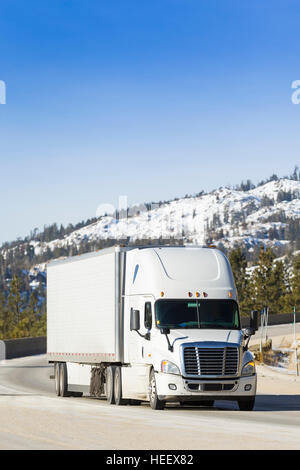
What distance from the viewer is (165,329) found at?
2133 cm

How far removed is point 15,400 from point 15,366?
2541cm

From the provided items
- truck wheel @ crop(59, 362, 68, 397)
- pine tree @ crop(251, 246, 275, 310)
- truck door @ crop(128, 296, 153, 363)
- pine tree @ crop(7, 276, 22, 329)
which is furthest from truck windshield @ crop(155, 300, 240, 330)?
pine tree @ crop(7, 276, 22, 329)

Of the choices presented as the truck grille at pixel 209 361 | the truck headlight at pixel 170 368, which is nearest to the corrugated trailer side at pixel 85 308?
the truck headlight at pixel 170 368

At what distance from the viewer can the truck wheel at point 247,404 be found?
21.7m

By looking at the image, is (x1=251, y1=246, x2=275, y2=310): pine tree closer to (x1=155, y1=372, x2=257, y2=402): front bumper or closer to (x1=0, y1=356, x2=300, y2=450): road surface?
(x1=0, y1=356, x2=300, y2=450): road surface

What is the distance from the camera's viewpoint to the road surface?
1383 cm

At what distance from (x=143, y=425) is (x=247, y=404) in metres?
5.61

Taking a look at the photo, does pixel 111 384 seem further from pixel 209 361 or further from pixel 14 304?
pixel 14 304

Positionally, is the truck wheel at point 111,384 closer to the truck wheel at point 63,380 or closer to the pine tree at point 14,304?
the truck wheel at point 63,380

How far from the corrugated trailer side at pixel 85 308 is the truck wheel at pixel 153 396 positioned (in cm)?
166

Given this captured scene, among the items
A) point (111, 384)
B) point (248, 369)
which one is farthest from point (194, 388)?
point (111, 384)

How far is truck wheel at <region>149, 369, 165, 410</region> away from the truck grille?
38.7 inches

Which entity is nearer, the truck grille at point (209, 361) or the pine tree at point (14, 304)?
the truck grille at point (209, 361)
